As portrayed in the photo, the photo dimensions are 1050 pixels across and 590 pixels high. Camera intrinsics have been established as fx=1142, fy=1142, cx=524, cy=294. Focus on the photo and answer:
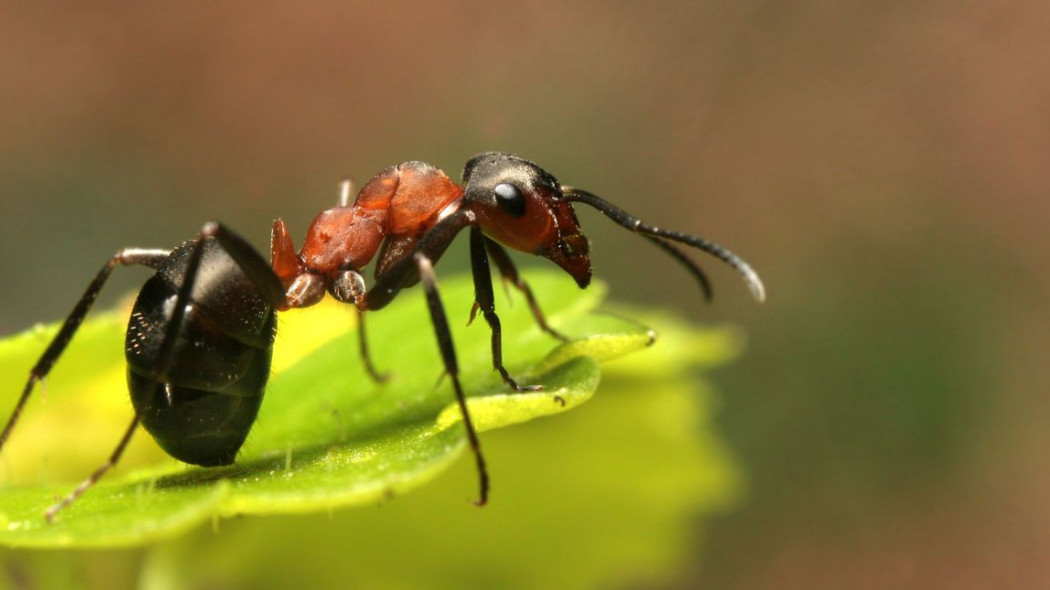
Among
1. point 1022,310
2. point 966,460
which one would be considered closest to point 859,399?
point 966,460

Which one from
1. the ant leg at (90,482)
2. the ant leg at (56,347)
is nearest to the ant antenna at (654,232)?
the ant leg at (56,347)

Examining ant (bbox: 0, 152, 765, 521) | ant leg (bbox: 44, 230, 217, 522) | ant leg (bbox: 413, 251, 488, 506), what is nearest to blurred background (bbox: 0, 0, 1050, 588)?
ant (bbox: 0, 152, 765, 521)

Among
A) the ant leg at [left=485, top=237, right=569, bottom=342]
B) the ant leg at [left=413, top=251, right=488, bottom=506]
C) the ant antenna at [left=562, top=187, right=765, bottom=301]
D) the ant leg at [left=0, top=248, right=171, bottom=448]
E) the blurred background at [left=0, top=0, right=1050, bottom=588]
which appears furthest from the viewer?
the blurred background at [left=0, top=0, right=1050, bottom=588]

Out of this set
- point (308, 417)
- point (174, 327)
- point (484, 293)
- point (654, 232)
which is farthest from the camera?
point (654, 232)

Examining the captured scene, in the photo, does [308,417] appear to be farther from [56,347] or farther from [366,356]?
[56,347]

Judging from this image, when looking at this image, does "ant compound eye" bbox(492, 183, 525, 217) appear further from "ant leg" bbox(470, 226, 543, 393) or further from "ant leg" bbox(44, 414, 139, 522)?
"ant leg" bbox(44, 414, 139, 522)

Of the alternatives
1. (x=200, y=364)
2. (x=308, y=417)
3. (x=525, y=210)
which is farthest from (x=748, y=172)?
(x=200, y=364)

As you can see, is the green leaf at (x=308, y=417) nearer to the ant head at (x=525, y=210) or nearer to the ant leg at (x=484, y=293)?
the ant leg at (x=484, y=293)
